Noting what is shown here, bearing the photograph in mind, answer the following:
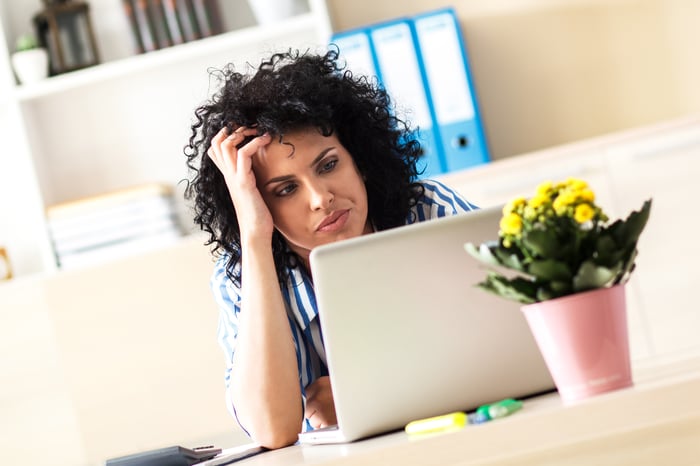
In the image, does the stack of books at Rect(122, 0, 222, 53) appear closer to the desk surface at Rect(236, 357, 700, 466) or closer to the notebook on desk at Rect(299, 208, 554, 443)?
the notebook on desk at Rect(299, 208, 554, 443)

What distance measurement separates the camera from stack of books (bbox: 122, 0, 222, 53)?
306 centimetres

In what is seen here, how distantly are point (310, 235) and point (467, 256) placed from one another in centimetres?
58

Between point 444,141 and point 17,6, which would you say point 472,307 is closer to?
point 444,141

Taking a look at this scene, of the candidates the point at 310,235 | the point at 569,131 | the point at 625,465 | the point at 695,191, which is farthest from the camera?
the point at 569,131

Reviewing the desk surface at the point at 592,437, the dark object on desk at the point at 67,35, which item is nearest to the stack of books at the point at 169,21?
the dark object on desk at the point at 67,35

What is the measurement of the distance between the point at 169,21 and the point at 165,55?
0.12m

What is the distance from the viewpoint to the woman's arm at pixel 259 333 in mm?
1575

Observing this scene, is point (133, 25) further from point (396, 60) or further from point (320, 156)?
point (320, 156)

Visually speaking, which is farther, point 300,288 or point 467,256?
point 300,288

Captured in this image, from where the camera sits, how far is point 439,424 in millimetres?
1078

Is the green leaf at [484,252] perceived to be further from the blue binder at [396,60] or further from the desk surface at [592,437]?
the blue binder at [396,60]

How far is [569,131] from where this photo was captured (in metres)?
3.12

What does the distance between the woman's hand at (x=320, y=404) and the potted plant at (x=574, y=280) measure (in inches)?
26.0

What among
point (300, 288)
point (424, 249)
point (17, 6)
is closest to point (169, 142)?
point (17, 6)
